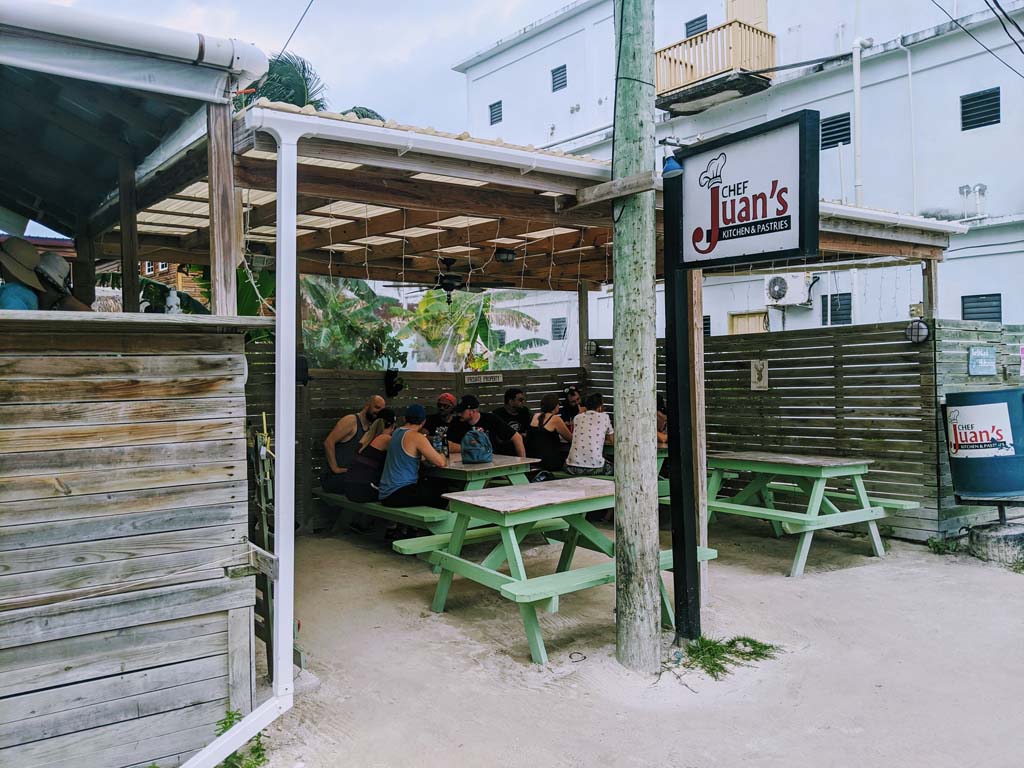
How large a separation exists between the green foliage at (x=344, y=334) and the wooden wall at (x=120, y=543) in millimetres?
10574

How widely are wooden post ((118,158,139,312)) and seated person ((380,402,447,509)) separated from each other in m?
2.59

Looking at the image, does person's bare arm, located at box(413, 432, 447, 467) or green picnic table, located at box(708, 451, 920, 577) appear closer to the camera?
green picnic table, located at box(708, 451, 920, 577)

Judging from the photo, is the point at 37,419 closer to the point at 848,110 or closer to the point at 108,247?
the point at 108,247

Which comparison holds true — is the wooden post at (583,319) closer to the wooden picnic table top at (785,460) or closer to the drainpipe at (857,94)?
the wooden picnic table top at (785,460)

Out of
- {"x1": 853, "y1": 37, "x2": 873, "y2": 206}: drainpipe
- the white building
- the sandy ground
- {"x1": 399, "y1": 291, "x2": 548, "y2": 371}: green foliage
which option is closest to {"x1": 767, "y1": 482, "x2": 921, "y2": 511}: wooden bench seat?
the sandy ground

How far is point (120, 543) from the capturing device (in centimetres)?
358

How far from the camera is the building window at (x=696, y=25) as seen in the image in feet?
56.9

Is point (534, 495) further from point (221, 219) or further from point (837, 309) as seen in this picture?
point (837, 309)

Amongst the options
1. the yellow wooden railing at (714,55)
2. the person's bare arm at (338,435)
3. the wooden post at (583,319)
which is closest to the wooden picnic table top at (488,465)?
the person's bare arm at (338,435)

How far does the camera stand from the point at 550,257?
9.99 metres

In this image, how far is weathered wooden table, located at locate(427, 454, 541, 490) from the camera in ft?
24.6

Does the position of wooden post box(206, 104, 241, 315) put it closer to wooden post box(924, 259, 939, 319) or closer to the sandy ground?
the sandy ground

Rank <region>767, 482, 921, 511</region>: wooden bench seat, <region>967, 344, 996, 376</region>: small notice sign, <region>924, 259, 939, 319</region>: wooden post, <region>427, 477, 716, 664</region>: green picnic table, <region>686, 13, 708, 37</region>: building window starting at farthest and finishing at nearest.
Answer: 1. <region>686, 13, 708, 37</region>: building window
2. <region>924, 259, 939, 319</region>: wooden post
3. <region>967, 344, 996, 376</region>: small notice sign
4. <region>767, 482, 921, 511</region>: wooden bench seat
5. <region>427, 477, 716, 664</region>: green picnic table

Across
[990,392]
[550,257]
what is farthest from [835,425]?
[550,257]
